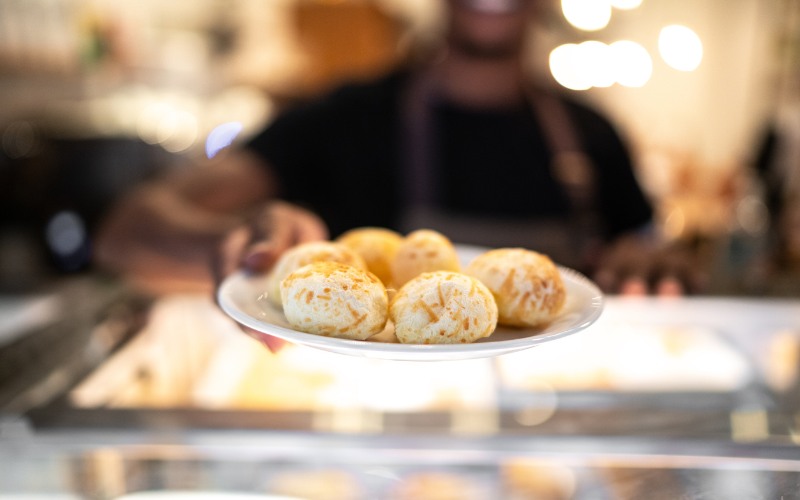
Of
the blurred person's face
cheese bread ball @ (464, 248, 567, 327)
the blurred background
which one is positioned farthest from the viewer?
the blurred background

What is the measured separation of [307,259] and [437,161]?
5.23ft

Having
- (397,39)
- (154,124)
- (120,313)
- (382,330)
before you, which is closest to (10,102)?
(154,124)

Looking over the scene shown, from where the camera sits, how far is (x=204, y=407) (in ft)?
3.45

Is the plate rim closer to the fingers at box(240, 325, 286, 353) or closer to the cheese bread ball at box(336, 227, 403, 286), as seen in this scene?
the fingers at box(240, 325, 286, 353)

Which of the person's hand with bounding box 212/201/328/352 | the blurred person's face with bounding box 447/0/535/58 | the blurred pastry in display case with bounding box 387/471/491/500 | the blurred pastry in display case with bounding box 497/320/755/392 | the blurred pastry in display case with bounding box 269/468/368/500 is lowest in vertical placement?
the blurred pastry in display case with bounding box 269/468/368/500

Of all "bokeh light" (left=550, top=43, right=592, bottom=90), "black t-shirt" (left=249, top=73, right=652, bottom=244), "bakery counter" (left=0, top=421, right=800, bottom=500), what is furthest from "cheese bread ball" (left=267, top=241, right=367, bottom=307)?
"bokeh light" (left=550, top=43, right=592, bottom=90)

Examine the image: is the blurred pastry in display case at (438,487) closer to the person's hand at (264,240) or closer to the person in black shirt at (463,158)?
the person's hand at (264,240)

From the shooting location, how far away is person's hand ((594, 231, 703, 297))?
142cm

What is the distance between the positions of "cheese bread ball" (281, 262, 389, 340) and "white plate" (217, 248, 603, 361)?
23 mm

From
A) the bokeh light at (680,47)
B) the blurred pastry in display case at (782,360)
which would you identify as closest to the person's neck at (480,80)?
the blurred pastry in display case at (782,360)

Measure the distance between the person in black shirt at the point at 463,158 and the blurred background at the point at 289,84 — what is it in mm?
512

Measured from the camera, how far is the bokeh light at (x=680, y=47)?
19.1 feet

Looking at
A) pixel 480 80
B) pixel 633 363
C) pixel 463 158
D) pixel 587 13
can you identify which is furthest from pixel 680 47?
pixel 633 363

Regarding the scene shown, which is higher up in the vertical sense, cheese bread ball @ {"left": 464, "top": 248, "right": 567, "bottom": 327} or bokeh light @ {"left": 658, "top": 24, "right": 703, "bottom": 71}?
bokeh light @ {"left": 658, "top": 24, "right": 703, "bottom": 71}
